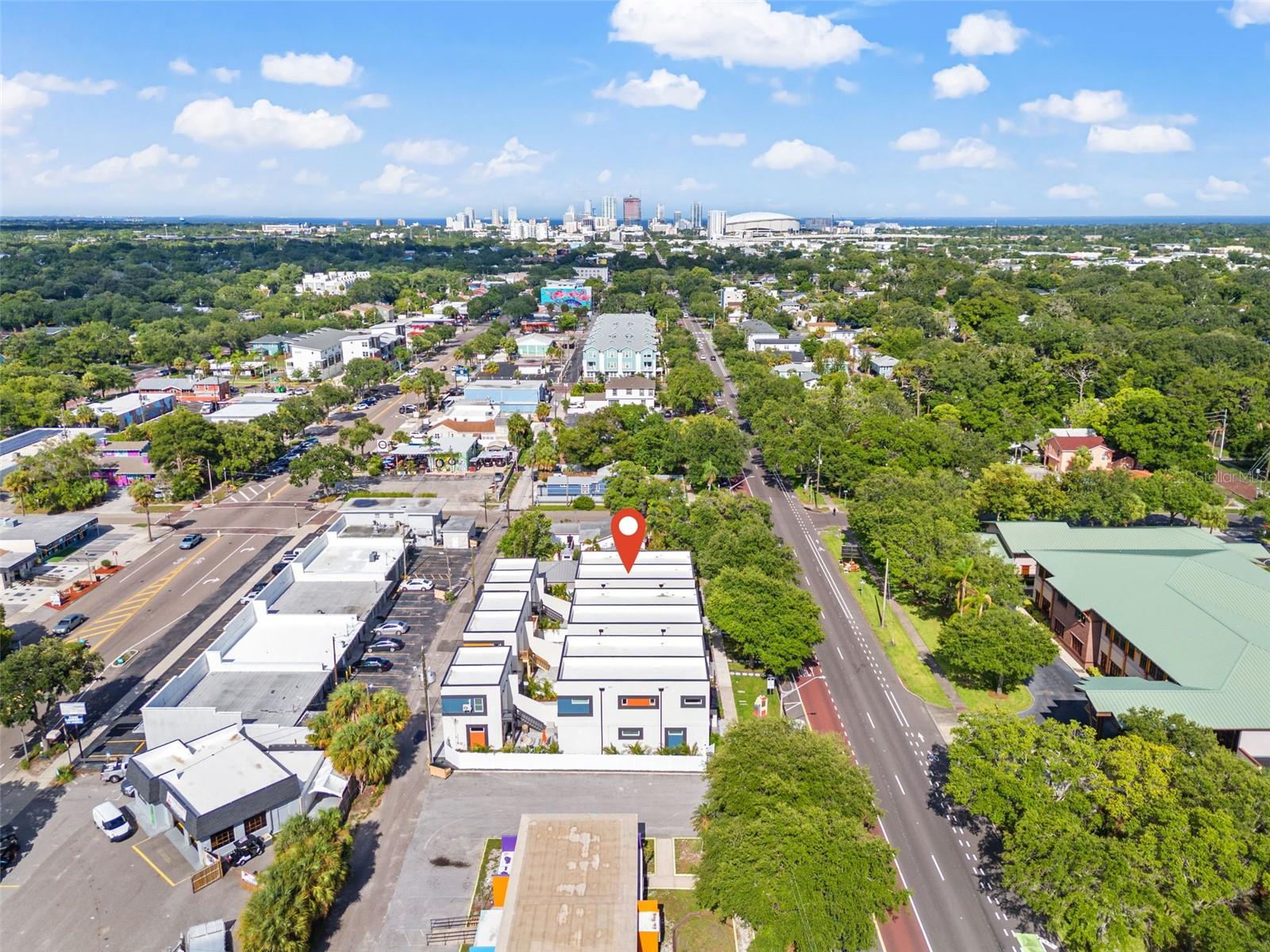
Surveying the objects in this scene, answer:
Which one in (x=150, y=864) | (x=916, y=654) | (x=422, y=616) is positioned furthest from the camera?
(x=422, y=616)

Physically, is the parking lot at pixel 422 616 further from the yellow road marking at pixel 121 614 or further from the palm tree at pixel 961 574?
the palm tree at pixel 961 574

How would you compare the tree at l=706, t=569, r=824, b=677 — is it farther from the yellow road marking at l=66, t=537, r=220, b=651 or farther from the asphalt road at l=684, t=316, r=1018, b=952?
the yellow road marking at l=66, t=537, r=220, b=651

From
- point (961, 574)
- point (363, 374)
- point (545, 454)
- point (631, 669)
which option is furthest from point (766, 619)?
point (363, 374)

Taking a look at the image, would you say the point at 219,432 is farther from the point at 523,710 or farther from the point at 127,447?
the point at 523,710

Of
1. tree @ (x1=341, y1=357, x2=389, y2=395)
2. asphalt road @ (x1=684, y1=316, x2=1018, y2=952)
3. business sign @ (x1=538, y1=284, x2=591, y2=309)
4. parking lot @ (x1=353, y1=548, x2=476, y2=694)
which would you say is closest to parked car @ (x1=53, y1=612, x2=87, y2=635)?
parking lot @ (x1=353, y1=548, x2=476, y2=694)

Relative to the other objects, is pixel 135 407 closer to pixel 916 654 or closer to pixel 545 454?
pixel 545 454

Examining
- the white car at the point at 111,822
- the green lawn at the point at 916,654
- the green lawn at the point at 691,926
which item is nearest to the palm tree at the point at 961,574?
the green lawn at the point at 916,654

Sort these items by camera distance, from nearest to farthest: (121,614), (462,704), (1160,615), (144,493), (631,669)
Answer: (462,704), (631,669), (1160,615), (121,614), (144,493)
